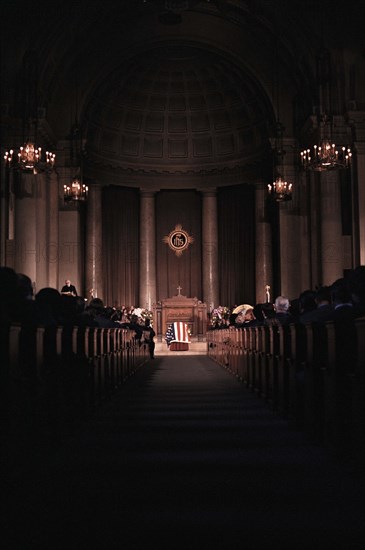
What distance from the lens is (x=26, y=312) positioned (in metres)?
4.80

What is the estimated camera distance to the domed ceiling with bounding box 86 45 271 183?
2467 centimetres

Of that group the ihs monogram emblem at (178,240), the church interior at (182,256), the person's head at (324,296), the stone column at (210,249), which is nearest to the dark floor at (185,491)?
the church interior at (182,256)

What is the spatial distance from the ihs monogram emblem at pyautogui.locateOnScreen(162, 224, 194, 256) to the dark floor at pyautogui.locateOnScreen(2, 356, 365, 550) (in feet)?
71.9

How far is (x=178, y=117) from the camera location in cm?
2647

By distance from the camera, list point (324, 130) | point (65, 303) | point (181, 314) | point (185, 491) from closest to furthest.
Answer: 1. point (185, 491)
2. point (65, 303)
3. point (324, 130)
4. point (181, 314)

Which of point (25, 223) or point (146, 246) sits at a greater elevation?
point (146, 246)

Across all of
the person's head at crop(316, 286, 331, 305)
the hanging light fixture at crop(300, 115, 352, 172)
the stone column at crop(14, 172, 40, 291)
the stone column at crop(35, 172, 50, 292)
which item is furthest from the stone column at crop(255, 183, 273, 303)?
the person's head at crop(316, 286, 331, 305)

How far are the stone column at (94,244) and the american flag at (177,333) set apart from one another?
9.86 ft

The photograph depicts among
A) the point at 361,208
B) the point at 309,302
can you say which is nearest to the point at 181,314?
the point at 361,208

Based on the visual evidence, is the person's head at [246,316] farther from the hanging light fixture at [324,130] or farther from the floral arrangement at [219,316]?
the floral arrangement at [219,316]

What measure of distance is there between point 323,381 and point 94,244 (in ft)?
66.8

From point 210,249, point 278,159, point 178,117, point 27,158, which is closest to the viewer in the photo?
point 27,158

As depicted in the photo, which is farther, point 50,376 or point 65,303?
point 65,303

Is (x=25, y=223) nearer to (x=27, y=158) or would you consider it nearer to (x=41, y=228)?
(x=41, y=228)
